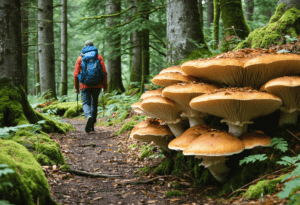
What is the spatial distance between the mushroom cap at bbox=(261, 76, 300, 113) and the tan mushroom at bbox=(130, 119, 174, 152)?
5.29ft

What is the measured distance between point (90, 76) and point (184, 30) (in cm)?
343

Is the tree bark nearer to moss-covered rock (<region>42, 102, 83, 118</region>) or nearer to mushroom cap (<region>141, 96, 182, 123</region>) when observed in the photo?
mushroom cap (<region>141, 96, 182, 123</region>)

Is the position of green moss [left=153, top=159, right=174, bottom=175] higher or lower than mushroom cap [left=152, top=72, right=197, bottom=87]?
lower

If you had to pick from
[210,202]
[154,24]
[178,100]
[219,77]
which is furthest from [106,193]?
[154,24]

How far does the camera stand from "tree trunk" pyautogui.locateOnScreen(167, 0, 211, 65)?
17.7 ft

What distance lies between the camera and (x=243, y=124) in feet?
9.70

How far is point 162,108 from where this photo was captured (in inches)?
131

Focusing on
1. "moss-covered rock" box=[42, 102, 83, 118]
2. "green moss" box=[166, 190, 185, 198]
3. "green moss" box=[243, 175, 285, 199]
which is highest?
"green moss" box=[243, 175, 285, 199]

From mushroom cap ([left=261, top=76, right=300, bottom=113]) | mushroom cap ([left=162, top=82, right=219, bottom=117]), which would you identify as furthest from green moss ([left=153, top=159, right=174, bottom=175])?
mushroom cap ([left=261, top=76, right=300, bottom=113])

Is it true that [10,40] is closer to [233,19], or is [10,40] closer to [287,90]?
[287,90]

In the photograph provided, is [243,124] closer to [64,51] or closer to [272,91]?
[272,91]

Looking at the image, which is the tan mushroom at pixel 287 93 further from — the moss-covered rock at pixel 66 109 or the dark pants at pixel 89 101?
the moss-covered rock at pixel 66 109

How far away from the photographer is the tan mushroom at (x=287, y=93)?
7.58ft

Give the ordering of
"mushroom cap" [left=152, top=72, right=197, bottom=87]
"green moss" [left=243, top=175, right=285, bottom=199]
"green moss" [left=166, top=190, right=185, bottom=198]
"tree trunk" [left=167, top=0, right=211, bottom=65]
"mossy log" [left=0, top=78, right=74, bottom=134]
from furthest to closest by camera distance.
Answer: "tree trunk" [left=167, top=0, right=211, bottom=65] < "mossy log" [left=0, top=78, right=74, bottom=134] < "mushroom cap" [left=152, top=72, right=197, bottom=87] < "green moss" [left=166, top=190, right=185, bottom=198] < "green moss" [left=243, top=175, right=285, bottom=199]
